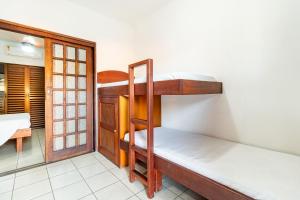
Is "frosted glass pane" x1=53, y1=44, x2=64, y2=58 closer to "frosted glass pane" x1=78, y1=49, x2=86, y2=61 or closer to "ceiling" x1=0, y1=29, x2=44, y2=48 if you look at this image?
"frosted glass pane" x1=78, y1=49, x2=86, y2=61

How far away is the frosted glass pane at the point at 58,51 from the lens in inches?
88.8

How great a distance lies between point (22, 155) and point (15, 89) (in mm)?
2452

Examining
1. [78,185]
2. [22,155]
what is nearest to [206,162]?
[78,185]

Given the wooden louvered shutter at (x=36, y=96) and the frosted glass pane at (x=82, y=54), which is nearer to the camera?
the frosted glass pane at (x=82, y=54)

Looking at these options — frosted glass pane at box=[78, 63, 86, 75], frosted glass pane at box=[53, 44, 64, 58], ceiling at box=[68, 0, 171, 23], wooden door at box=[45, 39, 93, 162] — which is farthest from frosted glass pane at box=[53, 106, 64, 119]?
ceiling at box=[68, 0, 171, 23]

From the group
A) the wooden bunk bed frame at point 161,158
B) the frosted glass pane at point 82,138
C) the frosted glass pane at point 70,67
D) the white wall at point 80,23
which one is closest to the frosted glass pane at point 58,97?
the frosted glass pane at point 70,67

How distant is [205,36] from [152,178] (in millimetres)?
1822

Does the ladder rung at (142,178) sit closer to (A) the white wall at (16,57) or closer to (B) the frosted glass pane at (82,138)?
(B) the frosted glass pane at (82,138)

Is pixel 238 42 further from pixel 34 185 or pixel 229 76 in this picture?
pixel 34 185

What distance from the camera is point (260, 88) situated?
151cm

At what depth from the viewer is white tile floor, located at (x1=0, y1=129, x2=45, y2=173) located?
2.15 meters

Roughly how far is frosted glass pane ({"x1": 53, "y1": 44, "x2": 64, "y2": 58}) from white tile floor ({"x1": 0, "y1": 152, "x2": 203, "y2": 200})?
1.64 meters

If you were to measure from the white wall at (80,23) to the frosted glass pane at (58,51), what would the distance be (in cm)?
22

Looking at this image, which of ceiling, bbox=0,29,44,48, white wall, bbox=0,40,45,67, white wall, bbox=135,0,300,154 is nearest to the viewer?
white wall, bbox=135,0,300,154
